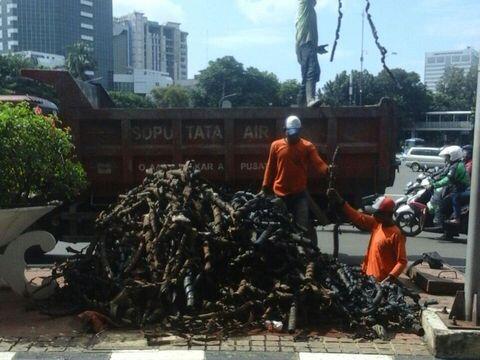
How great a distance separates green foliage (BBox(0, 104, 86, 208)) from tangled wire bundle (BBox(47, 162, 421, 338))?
1.74ft

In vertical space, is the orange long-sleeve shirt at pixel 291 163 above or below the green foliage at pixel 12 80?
below

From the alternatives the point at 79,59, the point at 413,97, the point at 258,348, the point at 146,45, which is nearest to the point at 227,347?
the point at 258,348

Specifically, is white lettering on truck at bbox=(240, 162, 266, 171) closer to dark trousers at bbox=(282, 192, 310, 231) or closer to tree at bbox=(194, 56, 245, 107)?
dark trousers at bbox=(282, 192, 310, 231)

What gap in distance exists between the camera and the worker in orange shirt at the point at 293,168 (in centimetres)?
646

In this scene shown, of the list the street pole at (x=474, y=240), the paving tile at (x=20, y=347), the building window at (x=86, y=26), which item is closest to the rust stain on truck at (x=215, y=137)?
the street pole at (x=474, y=240)

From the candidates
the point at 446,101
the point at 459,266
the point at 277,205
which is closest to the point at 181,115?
the point at 277,205

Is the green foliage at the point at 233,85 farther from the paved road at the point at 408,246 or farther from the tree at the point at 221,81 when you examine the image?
the paved road at the point at 408,246

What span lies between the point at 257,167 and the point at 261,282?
318 centimetres

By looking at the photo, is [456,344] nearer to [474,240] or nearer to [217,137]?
[474,240]

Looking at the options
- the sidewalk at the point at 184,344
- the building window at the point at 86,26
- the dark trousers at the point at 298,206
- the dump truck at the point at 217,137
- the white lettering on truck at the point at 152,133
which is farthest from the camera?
the building window at the point at 86,26

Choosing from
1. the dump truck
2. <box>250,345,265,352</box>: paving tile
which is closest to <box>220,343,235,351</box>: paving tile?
<box>250,345,265,352</box>: paving tile

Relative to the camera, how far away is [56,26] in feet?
323

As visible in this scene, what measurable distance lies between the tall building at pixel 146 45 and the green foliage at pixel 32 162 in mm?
106253

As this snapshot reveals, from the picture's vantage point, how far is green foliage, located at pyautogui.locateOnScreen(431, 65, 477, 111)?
260 ft
